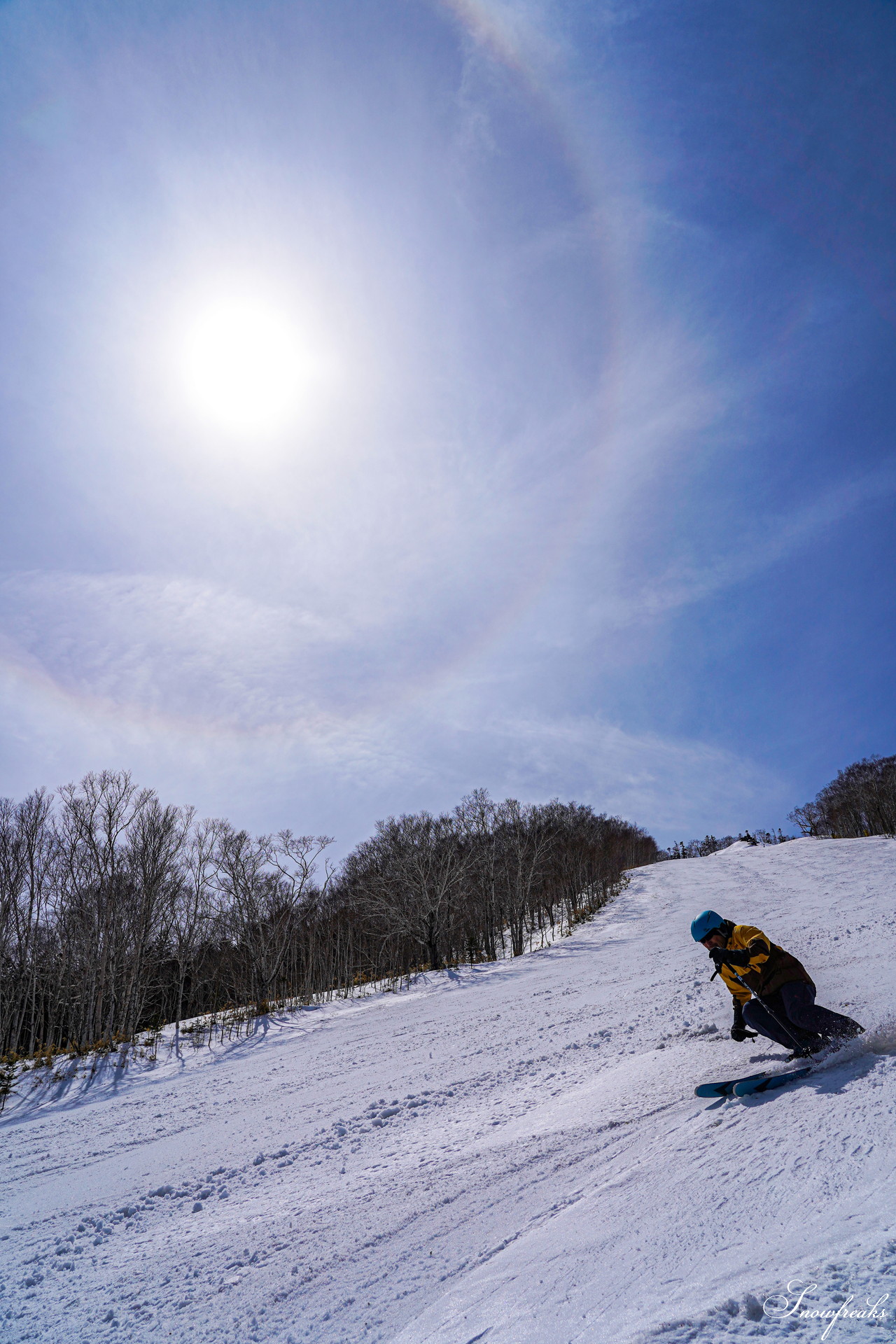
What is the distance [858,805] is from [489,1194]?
75434 millimetres

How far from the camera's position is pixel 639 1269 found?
10.7 feet

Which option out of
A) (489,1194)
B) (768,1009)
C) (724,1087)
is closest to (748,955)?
(768,1009)

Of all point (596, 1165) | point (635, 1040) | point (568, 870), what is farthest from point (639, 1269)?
point (568, 870)

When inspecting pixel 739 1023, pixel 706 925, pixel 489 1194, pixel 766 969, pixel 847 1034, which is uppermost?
pixel 706 925

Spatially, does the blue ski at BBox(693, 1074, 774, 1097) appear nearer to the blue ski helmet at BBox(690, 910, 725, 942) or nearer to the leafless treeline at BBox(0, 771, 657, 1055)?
the blue ski helmet at BBox(690, 910, 725, 942)

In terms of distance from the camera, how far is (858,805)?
63.7 m

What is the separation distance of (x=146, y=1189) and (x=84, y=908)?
83.7 ft

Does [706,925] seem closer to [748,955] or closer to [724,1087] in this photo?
[748,955]

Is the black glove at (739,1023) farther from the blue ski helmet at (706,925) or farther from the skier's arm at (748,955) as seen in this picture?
the blue ski helmet at (706,925)

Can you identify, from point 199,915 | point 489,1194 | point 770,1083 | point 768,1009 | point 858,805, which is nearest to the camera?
point 489,1194

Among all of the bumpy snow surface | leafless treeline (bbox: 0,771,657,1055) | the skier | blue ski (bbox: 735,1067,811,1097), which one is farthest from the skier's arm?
leafless treeline (bbox: 0,771,657,1055)

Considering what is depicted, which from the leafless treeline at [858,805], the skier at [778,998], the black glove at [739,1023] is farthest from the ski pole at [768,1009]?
the leafless treeline at [858,805]

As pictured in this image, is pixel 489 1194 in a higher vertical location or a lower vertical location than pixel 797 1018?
lower

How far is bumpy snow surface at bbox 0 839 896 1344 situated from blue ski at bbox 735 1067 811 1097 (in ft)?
0.40
